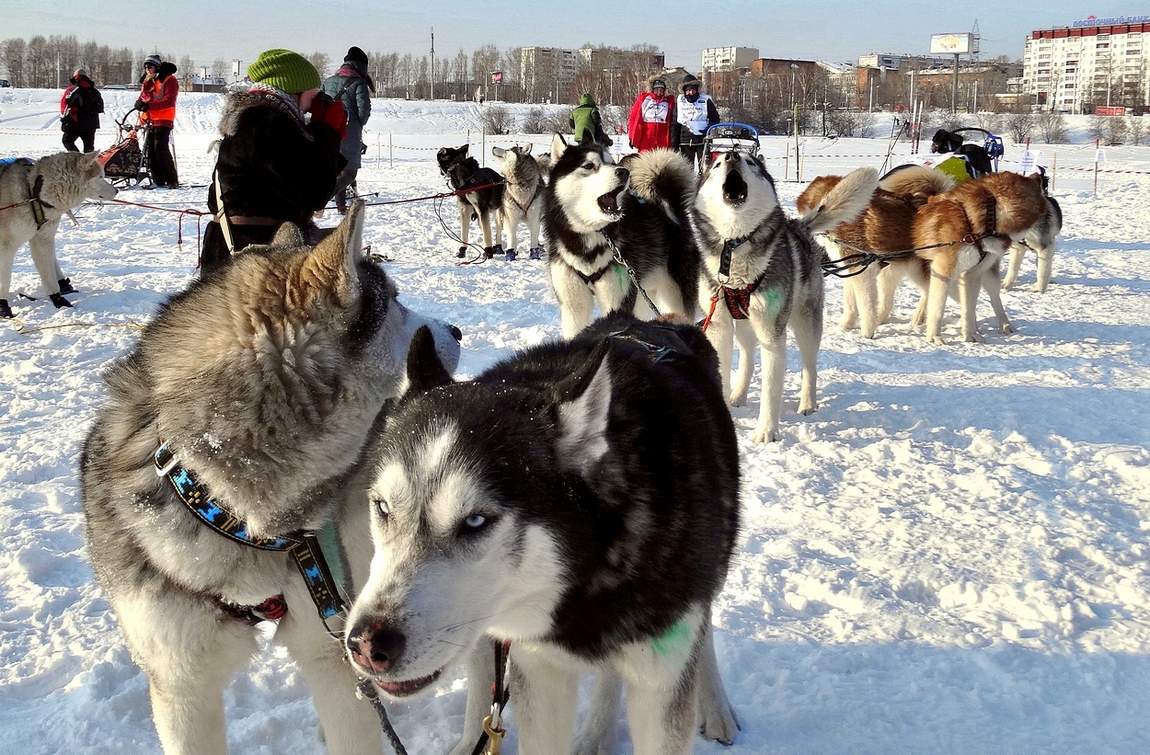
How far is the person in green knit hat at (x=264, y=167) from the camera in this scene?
3.02 meters

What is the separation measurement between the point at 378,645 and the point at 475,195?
327 inches

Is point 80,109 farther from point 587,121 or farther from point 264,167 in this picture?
point 264,167

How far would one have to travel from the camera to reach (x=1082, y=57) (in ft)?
292

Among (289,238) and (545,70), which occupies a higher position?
(545,70)

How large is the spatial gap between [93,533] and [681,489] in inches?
41.2

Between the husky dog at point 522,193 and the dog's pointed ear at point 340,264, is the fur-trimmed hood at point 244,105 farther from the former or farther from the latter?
the husky dog at point 522,193

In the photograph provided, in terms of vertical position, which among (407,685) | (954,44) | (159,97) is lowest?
(407,685)

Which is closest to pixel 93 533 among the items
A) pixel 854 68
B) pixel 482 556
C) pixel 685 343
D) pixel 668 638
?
pixel 482 556

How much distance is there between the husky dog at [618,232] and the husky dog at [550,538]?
8.62 ft

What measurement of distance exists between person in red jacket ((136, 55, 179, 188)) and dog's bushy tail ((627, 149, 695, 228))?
1004cm

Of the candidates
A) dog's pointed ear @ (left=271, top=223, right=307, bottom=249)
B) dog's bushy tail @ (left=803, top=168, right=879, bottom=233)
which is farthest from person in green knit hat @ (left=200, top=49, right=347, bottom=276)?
dog's bushy tail @ (left=803, top=168, right=879, bottom=233)

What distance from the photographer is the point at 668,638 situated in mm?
1457

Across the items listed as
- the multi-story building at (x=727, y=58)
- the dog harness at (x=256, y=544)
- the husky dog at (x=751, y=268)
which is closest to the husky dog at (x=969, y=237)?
the husky dog at (x=751, y=268)

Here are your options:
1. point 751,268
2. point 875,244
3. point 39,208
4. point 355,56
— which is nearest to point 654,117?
point 355,56
